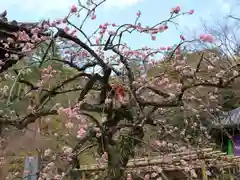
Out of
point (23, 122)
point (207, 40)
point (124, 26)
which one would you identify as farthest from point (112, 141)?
point (207, 40)

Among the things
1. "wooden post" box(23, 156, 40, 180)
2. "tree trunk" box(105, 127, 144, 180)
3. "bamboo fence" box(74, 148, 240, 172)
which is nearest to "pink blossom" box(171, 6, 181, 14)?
"tree trunk" box(105, 127, 144, 180)

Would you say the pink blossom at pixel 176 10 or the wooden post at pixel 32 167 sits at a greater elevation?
the pink blossom at pixel 176 10

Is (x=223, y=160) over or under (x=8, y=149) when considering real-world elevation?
under

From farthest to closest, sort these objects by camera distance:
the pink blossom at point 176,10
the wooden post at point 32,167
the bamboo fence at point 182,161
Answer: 1. the bamboo fence at point 182,161
2. the wooden post at point 32,167
3. the pink blossom at point 176,10

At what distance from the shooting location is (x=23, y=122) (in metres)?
3.01

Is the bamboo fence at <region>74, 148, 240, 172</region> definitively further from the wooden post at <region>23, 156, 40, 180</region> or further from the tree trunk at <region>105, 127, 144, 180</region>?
the wooden post at <region>23, 156, 40, 180</region>

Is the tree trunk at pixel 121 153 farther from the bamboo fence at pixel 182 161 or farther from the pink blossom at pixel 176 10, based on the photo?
the pink blossom at pixel 176 10

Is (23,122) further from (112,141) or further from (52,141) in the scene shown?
(52,141)

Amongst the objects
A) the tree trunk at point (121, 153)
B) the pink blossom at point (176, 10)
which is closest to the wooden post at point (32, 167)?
the tree trunk at point (121, 153)

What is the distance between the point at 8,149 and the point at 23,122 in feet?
13.1

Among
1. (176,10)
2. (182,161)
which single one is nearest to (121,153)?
(176,10)

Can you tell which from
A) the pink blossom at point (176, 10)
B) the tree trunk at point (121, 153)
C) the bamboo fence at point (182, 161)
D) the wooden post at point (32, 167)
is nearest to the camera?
the pink blossom at point (176, 10)

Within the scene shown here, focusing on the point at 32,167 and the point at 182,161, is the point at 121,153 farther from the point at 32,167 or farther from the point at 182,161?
the point at 182,161

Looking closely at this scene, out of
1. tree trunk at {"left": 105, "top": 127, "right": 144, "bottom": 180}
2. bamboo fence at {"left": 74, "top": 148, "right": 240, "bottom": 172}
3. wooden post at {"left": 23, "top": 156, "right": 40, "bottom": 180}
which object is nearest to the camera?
tree trunk at {"left": 105, "top": 127, "right": 144, "bottom": 180}
